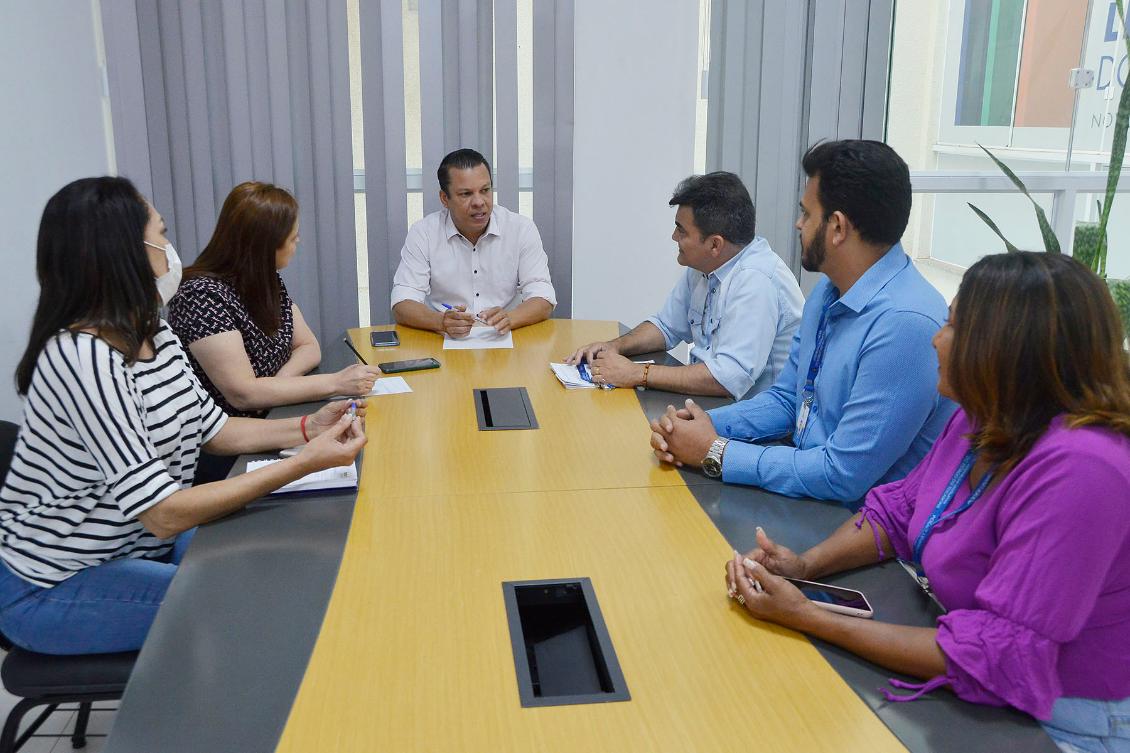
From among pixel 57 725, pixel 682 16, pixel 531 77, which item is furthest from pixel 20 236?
pixel 682 16

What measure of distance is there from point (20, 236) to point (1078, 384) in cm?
343

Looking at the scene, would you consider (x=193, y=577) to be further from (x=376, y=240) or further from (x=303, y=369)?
(x=376, y=240)

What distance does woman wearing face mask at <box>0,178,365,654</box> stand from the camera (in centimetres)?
172

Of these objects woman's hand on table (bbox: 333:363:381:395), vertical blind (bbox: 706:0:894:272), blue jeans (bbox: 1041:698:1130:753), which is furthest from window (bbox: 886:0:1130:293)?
blue jeans (bbox: 1041:698:1130:753)

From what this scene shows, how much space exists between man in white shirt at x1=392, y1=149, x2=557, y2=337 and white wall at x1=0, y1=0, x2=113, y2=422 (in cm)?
136

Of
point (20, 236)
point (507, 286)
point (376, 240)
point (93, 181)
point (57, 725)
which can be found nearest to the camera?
point (93, 181)

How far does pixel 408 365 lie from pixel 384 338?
0.45 metres

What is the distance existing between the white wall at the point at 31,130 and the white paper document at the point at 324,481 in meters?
1.66

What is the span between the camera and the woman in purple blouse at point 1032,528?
1.19 metres

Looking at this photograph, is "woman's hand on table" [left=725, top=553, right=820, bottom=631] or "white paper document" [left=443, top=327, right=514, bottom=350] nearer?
"woman's hand on table" [left=725, top=553, right=820, bottom=631]

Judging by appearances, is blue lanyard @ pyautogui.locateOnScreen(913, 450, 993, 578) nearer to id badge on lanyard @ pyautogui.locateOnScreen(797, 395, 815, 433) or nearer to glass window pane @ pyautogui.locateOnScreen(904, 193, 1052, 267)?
id badge on lanyard @ pyautogui.locateOnScreen(797, 395, 815, 433)

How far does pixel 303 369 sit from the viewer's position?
3021mm

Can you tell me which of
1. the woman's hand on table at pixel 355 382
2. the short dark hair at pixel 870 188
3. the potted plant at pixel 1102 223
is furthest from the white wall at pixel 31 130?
the potted plant at pixel 1102 223

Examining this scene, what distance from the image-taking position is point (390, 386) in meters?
2.80
